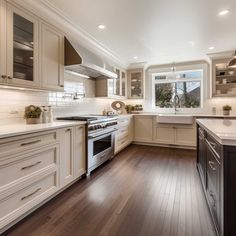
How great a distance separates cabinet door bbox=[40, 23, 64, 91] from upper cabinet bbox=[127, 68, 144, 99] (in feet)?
10.5

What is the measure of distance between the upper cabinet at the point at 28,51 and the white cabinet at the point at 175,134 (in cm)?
315

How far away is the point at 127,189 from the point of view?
237 cm

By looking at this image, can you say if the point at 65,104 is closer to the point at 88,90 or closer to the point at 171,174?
the point at 88,90

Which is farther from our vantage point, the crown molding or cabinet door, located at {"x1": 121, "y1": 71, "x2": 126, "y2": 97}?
cabinet door, located at {"x1": 121, "y1": 71, "x2": 126, "y2": 97}

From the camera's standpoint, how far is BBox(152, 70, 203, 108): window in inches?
200

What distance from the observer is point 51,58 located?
2.49 metres

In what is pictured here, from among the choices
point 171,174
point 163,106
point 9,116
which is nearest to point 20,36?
point 9,116

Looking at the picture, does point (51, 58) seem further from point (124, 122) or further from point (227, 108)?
point (227, 108)

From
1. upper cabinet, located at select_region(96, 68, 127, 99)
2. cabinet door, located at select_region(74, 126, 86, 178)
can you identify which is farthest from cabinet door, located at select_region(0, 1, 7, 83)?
upper cabinet, located at select_region(96, 68, 127, 99)

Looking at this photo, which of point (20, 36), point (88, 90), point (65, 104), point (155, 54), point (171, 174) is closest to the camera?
point (20, 36)

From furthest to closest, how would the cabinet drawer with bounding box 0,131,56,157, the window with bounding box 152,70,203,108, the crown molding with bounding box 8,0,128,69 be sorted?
the window with bounding box 152,70,203,108
the crown molding with bounding box 8,0,128,69
the cabinet drawer with bounding box 0,131,56,157

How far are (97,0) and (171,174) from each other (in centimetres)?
281

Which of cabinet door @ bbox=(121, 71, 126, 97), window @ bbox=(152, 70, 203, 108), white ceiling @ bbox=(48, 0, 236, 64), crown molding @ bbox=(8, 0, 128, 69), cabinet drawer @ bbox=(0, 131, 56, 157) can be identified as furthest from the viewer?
cabinet door @ bbox=(121, 71, 126, 97)

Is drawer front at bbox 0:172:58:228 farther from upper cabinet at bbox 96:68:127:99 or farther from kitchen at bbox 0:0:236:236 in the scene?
upper cabinet at bbox 96:68:127:99
